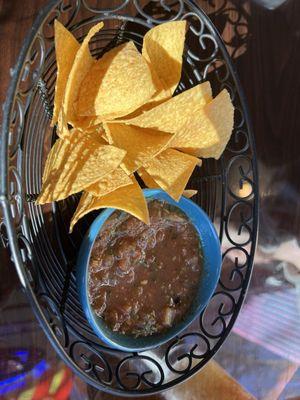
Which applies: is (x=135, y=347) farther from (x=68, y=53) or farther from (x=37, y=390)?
(x=68, y=53)

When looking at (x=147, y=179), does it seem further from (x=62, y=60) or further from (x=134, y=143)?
(x=62, y=60)

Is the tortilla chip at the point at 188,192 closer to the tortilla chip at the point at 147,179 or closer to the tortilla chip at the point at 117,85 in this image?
the tortilla chip at the point at 147,179

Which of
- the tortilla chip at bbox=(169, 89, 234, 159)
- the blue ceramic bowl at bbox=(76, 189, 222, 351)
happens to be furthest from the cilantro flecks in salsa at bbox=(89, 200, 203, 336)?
the tortilla chip at bbox=(169, 89, 234, 159)

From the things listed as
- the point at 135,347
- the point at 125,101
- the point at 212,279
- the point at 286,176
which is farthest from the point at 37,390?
the point at 286,176

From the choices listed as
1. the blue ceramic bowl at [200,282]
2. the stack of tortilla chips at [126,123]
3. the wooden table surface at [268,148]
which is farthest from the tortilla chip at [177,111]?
the wooden table surface at [268,148]

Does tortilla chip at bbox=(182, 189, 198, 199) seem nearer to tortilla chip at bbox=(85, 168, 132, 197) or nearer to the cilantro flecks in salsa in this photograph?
the cilantro flecks in salsa

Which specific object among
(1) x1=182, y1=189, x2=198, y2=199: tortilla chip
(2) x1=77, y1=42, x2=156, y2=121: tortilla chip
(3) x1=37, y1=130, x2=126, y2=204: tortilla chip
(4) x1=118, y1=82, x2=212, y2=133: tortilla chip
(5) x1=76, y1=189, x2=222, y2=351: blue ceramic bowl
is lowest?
(5) x1=76, y1=189, x2=222, y2=351: blue ceramic bowl
